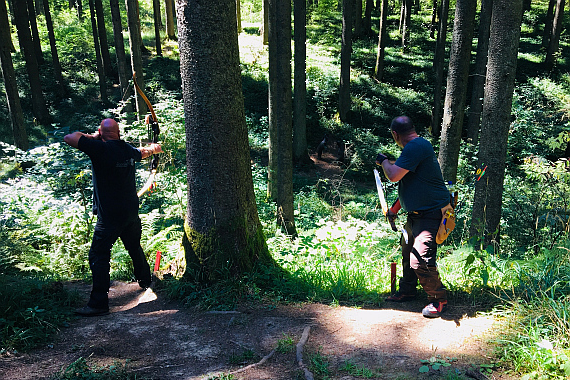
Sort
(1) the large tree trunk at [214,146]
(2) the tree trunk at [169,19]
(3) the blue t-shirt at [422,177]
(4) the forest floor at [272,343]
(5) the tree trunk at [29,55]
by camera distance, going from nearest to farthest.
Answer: (4) the forest floor at [272,343], (3) the blue t-shirt at [422,177], (1) the large tree trunk at [214,146], (5) the tree trunk at [29,55], (2) the tree trunk at [169,19]

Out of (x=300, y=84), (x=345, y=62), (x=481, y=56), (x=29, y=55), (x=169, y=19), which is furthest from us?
(x=169, y=19)

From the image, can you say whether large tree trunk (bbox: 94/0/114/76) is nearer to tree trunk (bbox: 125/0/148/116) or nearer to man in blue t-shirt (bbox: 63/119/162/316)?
tree trunk (bbox: 125/0/148/116)

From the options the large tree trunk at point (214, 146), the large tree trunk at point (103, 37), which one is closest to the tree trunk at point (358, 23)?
the large tree trunk at point (103, 37)

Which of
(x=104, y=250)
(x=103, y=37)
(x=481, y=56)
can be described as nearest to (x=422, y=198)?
(x=104, y=250)

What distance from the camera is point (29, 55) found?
58.9 feet

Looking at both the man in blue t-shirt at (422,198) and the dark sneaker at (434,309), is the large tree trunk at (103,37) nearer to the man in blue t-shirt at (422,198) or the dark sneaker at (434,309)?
the man in blue t-shirt at (422,198)

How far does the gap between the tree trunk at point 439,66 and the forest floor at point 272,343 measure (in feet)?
60.2

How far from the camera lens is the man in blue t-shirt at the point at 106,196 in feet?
15.8

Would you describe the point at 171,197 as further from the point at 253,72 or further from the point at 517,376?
the point at 253,72

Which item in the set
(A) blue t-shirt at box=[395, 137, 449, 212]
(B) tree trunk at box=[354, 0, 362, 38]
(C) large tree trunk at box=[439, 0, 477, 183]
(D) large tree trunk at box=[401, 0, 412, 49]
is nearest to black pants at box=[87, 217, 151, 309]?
(A) blue t-shirt at box=[395, 137, 449, 212]

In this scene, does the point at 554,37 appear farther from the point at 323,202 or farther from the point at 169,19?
the point at 169,19

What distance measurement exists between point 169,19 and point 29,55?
13.3m

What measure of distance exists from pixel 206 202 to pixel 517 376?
3559 mm

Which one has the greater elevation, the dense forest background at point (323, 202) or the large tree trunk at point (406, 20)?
the large tree trunk at point (406, 20)
